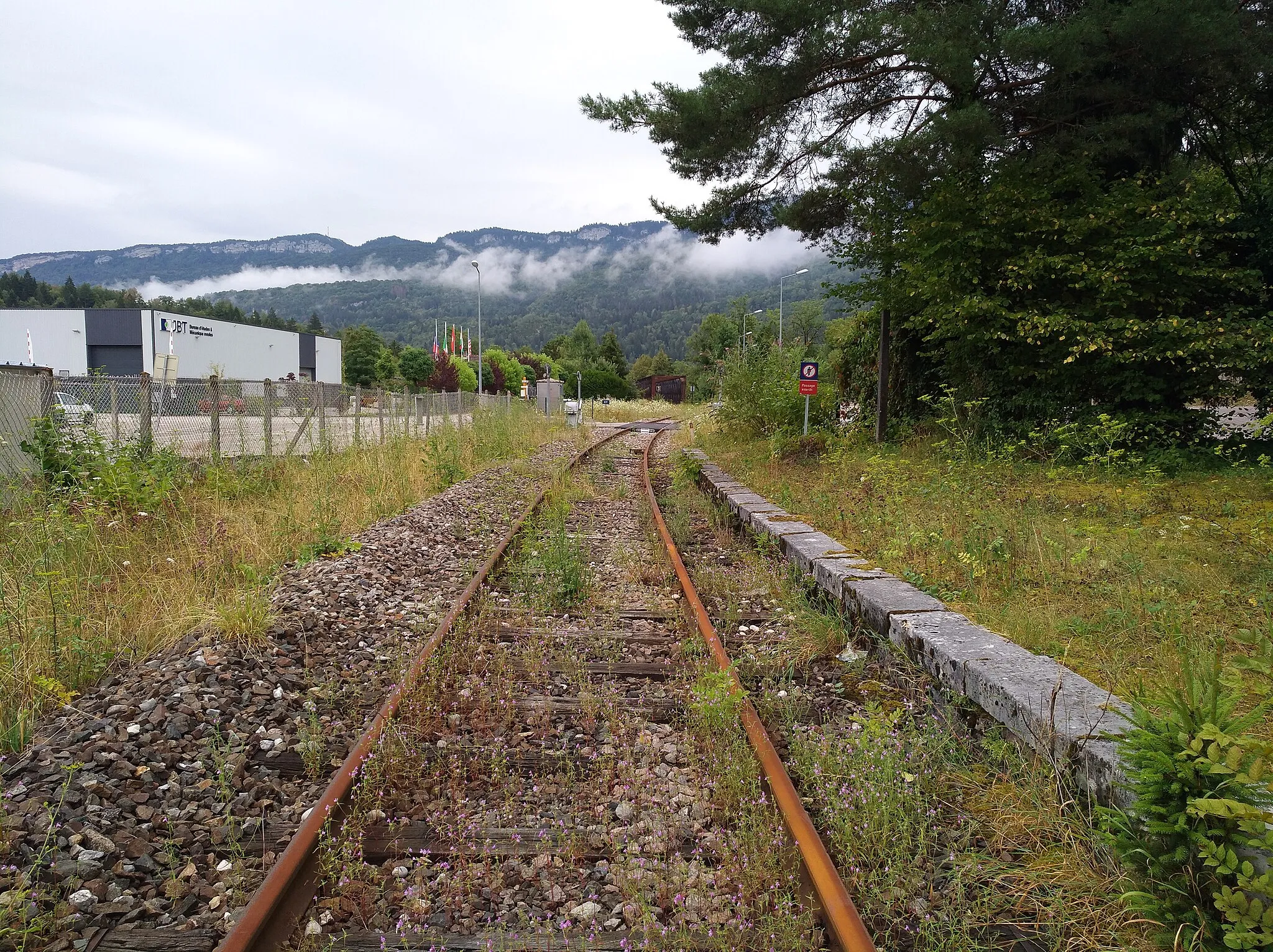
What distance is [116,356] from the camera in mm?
64188

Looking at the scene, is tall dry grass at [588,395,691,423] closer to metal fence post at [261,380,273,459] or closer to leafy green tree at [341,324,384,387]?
metal fence post at [261,380,273,459]

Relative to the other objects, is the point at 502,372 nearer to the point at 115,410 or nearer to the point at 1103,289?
the point at 115,410

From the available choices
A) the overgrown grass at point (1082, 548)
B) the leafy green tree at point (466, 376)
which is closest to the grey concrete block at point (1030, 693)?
the overgrown grass at point (1082, 548)

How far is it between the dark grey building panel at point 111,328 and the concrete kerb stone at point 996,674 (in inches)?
2953

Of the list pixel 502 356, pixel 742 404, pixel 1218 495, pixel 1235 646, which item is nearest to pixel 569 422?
pixel 742 404

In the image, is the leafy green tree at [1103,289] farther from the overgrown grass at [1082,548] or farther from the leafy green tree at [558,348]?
the leafy green tree at [558,348]

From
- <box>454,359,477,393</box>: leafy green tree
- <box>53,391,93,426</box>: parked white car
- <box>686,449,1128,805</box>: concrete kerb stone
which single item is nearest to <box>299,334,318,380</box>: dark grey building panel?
<box>454,359,477,393</box>: leafy green tree

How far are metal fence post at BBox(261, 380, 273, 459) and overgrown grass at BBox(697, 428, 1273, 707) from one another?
642cm

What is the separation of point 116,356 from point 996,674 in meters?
79.0

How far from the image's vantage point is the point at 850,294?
12617 mm

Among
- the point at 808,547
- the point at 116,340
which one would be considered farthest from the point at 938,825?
the point at 116,340

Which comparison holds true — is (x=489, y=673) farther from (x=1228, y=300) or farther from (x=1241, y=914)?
(x=1228, y=300)

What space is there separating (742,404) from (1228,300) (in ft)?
28.3

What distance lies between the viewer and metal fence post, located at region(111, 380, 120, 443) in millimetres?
7879
